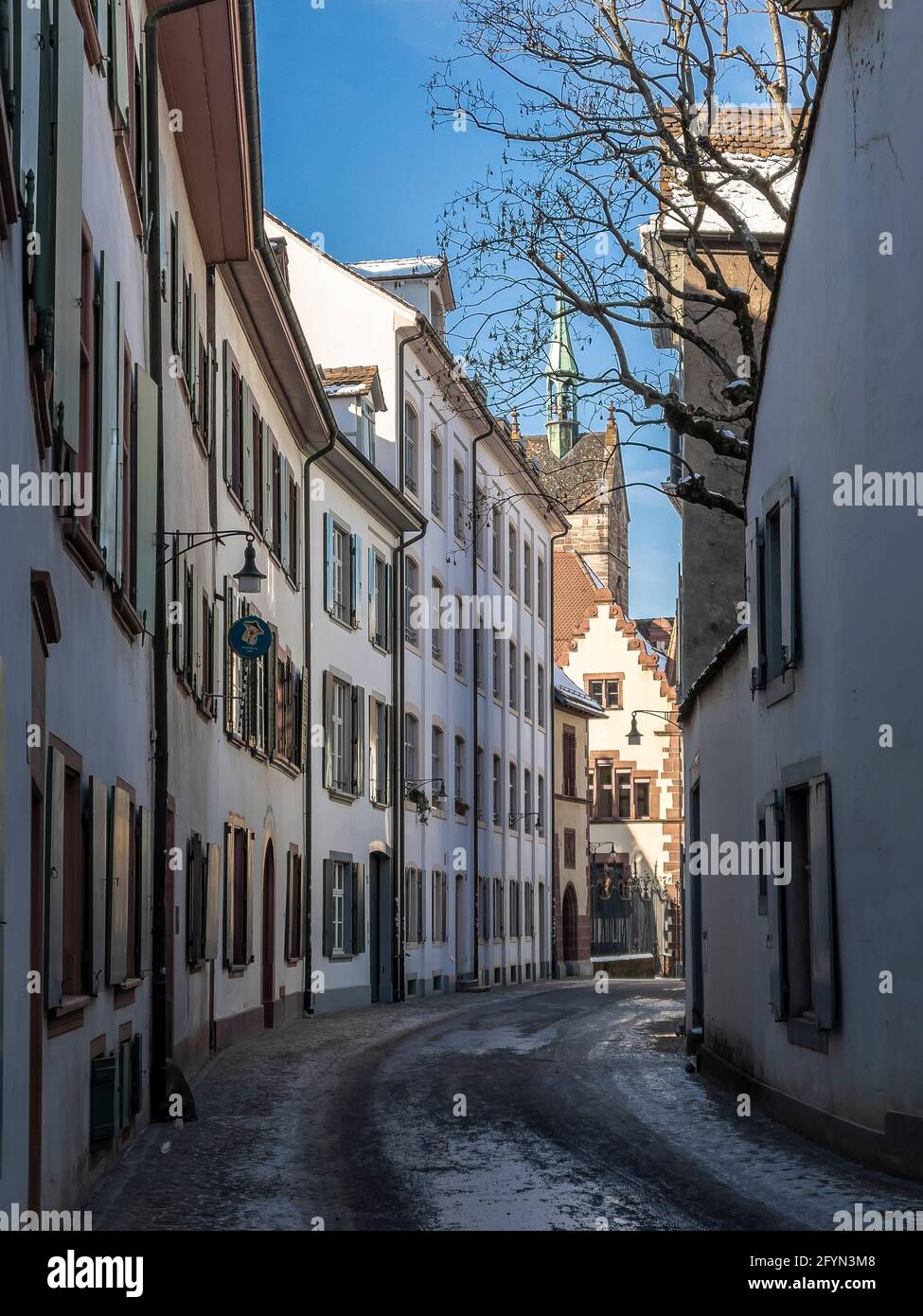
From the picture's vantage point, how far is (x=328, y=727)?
30.5 metres

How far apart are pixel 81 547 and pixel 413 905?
27052 mm

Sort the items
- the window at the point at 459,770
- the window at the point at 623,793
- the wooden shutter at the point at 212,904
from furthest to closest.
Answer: the window at the point at 623,793 → the window at the point at 459,770 → the wooden shutter at the point at 212,904

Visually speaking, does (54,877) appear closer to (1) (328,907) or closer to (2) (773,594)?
(2) (773,594)

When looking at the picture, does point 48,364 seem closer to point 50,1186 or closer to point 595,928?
point 50,1186

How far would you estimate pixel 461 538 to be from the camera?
42688mm

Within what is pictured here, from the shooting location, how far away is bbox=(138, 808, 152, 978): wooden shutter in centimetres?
1341

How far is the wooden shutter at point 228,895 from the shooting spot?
21.9 meters

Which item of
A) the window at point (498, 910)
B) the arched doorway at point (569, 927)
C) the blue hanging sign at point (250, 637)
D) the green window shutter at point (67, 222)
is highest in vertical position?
the green window shutter at point (67, 222)

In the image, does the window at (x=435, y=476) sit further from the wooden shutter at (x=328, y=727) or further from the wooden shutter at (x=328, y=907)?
the wooden shutter at (x=328, y=907)

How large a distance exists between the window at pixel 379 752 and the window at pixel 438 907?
4746 millimetres

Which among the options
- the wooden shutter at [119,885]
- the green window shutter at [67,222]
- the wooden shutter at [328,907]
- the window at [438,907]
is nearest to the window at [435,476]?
the window at [438,907]

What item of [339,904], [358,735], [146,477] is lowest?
[339,904]

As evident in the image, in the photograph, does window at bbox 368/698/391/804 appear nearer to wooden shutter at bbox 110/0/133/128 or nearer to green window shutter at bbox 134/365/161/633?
green window shutter at bbox 134/365/161/633

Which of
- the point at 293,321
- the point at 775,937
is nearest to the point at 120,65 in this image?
the point at 775,937
